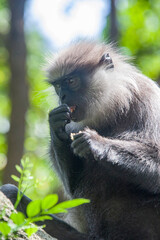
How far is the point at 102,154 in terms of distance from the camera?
3.86 m

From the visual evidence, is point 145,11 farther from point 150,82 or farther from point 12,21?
point 150,82

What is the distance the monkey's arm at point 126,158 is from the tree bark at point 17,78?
Result: 6.03 meters

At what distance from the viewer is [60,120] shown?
14.1 ft

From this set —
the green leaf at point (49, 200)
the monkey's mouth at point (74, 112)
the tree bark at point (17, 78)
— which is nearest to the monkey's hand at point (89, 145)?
the monkey's mouth at point (74, 112)

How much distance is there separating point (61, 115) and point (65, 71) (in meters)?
0.74

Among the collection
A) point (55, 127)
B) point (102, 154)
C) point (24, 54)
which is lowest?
point (102, 154)

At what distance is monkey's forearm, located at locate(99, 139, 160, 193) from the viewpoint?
3842 millimetres

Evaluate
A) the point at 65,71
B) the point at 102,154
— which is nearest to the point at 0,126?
the point at 65,71

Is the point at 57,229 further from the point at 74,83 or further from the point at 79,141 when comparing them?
the point at 74,83

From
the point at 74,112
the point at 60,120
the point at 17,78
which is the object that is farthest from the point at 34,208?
the point at 17,78

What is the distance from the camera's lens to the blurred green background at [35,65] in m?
8.68

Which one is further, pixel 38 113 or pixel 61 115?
pixel 38 113

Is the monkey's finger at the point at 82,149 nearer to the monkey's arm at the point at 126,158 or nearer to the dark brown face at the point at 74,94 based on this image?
the monkey's arm at the point at 126,158

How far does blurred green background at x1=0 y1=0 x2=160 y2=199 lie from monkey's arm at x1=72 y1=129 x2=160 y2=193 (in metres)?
1.20
